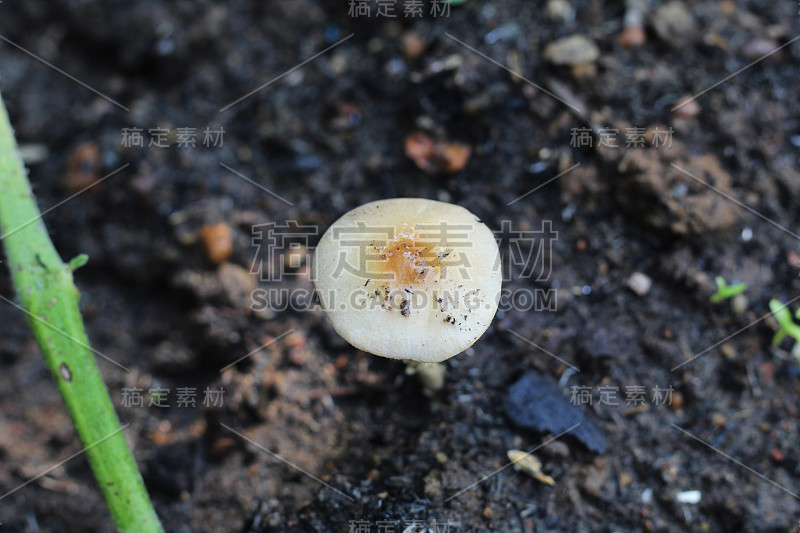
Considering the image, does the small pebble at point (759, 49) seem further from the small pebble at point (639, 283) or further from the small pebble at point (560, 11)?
the small pebble at point (639, 283)

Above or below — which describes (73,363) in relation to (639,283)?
above

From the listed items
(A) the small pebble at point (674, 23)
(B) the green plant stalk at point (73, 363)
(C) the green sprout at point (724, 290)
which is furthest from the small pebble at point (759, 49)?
(B) the green plant stalk at point (73, 363)

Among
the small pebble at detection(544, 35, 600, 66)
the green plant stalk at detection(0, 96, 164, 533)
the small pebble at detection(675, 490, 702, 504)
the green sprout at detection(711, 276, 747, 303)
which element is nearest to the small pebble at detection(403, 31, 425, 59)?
the small pebble at detection(544, 35, 600, 66)

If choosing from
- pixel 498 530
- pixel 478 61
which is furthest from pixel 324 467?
pixel 478 61

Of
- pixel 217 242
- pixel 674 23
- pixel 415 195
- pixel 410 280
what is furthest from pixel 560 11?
pixel 217 242

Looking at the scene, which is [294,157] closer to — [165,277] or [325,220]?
[325,220]

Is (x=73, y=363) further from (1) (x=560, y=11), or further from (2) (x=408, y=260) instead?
(1) (x=560, y=11)

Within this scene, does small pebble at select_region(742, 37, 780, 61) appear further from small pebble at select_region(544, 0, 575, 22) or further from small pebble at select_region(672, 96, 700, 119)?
small pebble at select_region(544, 0, 575, 22)

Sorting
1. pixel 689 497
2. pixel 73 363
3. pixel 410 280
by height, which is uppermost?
pixel 410 280
